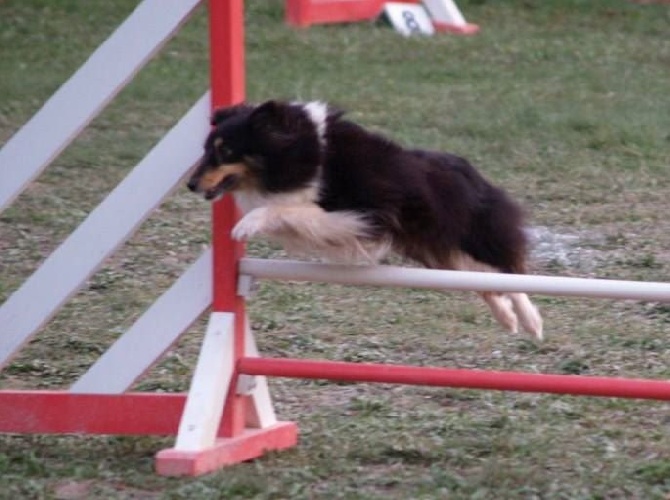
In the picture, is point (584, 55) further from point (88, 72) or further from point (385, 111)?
point (88, 72)

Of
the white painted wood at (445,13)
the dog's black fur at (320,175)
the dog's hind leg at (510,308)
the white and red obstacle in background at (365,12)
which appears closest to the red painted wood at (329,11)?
the white and red obstacle in background at (365,12)

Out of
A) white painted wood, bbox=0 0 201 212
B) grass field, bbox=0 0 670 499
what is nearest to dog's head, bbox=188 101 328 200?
white painted wood, bbox=0 0 201 212

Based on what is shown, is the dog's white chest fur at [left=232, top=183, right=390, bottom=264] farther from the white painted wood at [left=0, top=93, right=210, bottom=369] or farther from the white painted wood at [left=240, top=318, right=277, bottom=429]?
the white painted wood at [left=240, top=318, right=277, bottom=429]

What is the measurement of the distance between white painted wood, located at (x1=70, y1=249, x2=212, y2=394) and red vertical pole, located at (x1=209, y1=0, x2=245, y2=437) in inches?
2.1

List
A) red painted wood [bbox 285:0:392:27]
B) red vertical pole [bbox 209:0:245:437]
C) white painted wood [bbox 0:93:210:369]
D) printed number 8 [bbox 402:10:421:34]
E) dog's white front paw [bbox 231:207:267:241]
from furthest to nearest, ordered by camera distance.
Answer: red painted wood [bbox 285:0:392:27], printed number 8 [bbox 402:10:421:34], white painted wood [bbox 0:93:210:369], red vertical pole [bbox 209:0:245:437], dog's white front paw [bbox 231:207:267:241]

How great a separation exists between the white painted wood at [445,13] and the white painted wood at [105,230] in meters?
8.86

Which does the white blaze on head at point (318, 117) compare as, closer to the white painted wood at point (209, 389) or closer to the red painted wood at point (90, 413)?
the white painted wood at point (209, 389)

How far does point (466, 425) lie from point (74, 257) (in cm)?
127

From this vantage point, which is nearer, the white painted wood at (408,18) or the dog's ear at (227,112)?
the dog's ear at (227,112)

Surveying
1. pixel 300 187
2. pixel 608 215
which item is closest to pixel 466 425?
pixel 300 187

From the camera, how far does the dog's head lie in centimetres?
413

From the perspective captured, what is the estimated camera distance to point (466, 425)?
4.68 metres

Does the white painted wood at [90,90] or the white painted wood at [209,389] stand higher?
the white painted wood at [90,90]

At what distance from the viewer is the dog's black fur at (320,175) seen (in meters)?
4.13
